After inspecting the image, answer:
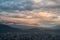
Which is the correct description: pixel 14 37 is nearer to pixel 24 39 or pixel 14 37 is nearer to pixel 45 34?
pixel 24 39

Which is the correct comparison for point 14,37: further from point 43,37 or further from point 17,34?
point 43,37

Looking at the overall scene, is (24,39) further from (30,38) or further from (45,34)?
(45,34)

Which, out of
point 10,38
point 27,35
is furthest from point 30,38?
point 10,38

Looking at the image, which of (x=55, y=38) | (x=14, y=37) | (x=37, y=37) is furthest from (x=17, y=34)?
(x=55, y=38)

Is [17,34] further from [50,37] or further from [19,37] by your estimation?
[50,37]

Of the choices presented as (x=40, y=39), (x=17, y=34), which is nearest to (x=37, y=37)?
(x=40, y=39)

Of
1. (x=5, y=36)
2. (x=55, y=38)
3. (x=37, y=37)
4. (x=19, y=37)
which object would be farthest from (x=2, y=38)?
(x=55, y=38)
